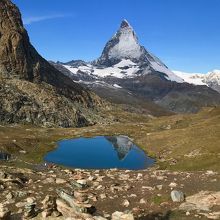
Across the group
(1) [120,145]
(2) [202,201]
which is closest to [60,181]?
(2) [202,201]

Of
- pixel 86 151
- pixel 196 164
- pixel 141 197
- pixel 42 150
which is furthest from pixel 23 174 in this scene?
pixel 86 151

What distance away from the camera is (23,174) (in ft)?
150

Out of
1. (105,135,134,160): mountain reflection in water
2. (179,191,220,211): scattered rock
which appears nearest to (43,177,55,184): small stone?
(179,191,220,211): scattered rock

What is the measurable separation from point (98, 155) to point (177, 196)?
225 ft

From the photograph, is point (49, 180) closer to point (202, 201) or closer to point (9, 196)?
point (9, 196)

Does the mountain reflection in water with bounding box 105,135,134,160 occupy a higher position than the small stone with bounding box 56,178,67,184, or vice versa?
the small stone with bounding box 56,178,67,184

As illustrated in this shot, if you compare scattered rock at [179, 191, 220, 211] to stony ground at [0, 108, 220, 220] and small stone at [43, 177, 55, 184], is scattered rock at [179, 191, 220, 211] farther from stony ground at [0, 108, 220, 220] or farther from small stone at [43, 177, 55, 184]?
small stone at [43, 177, 55, 184]

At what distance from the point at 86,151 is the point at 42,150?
467 inches

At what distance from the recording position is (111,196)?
1487 inches

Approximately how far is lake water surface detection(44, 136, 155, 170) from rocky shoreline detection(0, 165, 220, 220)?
128 ft

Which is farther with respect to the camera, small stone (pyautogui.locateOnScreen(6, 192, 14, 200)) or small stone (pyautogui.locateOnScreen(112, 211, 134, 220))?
small stone (pyautogui.locateOnScreen(6, 192, 14, 200))

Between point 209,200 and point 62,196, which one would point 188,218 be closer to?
point 209,200

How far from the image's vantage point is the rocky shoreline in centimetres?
2853

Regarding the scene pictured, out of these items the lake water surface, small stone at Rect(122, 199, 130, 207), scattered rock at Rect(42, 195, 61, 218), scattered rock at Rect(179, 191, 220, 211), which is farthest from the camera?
the lake water surface
